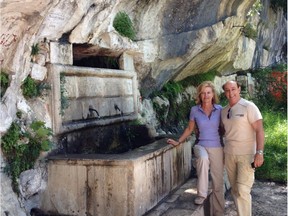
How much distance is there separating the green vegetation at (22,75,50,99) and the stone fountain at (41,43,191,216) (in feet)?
0.56

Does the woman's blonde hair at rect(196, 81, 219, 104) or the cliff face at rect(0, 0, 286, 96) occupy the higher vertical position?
the cliff face at rect(0, 0, 286, 96)

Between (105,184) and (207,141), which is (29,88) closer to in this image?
(105,184)

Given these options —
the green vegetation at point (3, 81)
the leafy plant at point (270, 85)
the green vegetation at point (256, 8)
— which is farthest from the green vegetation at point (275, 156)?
the green vegetation at point (3, 81)

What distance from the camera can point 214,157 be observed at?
4.13 meters

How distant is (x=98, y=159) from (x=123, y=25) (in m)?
2.94

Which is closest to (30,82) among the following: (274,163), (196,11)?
(196,11)

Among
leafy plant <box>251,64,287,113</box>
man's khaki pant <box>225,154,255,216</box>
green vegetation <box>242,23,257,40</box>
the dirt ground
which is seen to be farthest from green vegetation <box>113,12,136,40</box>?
leafy plant <box>251,64,287,113</box>

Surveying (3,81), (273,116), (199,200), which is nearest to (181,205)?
(199,200)

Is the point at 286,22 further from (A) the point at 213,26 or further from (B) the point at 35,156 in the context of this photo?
(B) the point at 35,156

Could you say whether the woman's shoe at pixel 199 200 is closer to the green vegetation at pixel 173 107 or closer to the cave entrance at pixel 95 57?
the cave entrance at pixel 95 57

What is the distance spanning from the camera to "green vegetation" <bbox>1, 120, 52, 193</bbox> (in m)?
3.61

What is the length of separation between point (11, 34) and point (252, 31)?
8.89m

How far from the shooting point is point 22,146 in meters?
3.73

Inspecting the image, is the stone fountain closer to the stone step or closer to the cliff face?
the stone step
